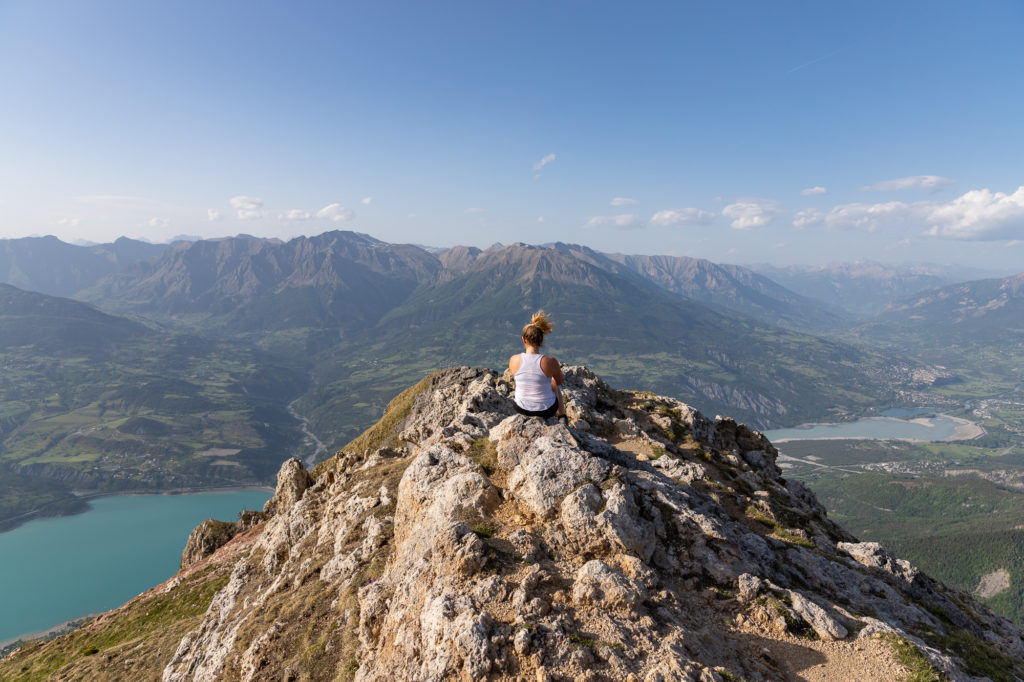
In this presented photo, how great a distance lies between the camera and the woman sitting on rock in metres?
16.8

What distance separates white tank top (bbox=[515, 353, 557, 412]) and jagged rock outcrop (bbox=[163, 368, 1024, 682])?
1.20 meters

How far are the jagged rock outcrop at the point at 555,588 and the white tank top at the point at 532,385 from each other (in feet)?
3.95

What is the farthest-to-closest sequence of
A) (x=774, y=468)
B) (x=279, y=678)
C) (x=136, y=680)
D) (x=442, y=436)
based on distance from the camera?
1. (x=774, y=468)
2. (x=136, y=680)
3. (x=442, y=436)
4. (x=279, y=678)

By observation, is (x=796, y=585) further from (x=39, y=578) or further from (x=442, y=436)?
(x=39, y=578)

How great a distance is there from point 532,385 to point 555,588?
7.06 metres

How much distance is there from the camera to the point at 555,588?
45.6 ft

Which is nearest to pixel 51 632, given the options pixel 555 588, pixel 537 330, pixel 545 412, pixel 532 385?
pixel 545 412

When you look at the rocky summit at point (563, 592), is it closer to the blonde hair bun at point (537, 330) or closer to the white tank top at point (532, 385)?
the white tank top at point (532, 385)

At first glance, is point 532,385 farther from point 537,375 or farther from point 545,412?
point 545,412

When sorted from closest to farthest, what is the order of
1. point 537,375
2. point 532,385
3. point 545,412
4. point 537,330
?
point 537,330
point 537,375
point 532,385
point 545,412

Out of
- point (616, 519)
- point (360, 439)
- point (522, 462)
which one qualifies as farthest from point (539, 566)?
point (360, 439)

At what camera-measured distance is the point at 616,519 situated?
51.6 ft

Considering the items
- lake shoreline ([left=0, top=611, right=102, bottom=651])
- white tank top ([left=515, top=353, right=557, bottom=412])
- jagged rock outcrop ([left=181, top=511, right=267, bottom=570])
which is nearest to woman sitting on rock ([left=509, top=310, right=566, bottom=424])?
white tank top ([left=515, top=353, right=557, bottom=412])

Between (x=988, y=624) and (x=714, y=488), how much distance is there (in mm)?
19676
